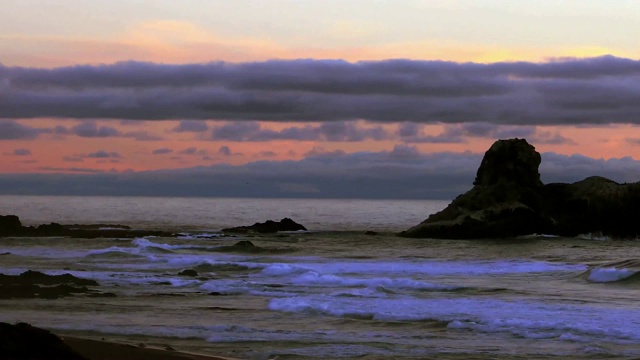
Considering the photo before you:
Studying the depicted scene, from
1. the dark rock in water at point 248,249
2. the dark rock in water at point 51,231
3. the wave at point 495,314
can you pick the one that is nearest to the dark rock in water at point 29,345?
the wave at point 495,314

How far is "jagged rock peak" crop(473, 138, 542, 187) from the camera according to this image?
5862cm

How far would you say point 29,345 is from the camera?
1144 centimetres

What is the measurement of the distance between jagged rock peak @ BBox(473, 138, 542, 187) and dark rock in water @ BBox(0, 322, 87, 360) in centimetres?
4889

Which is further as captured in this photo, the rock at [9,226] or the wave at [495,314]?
the rock at [9,226]

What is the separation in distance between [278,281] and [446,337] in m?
12.4

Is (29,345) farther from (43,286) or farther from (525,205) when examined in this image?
(525,205)

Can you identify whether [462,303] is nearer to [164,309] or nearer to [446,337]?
[446,337]

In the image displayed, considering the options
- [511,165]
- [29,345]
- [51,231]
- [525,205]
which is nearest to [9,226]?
[51,231]

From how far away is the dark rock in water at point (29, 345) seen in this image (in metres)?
11.3

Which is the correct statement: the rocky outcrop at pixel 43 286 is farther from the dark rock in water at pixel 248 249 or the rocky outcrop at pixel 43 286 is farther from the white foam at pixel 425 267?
the dark rock in water at pixel 248 249

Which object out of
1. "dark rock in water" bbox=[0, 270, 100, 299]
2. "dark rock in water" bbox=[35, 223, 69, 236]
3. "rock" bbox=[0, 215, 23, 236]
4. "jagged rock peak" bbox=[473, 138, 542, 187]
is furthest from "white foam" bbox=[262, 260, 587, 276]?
"rock" bbox=[0, 215, 23, 236]

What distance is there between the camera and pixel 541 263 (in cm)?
3662

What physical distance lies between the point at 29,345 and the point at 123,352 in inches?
94.2

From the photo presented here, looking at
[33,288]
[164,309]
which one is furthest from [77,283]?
[164,309]
